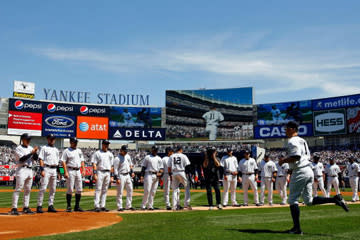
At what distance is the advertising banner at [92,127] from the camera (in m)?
Result: 46.0

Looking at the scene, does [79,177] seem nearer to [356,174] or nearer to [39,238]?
[39,238]

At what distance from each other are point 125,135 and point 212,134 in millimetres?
12336

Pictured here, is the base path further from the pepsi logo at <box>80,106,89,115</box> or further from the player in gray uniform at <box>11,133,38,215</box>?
the pepsi logo at <box>80,106,89,115</box>

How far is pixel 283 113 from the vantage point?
4794 cm

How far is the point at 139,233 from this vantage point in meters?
6.25

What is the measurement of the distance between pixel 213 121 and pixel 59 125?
20835 millimetres

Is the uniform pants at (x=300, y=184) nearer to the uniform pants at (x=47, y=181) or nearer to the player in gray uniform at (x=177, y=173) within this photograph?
the player in gray uniform at (x=177, y=173)

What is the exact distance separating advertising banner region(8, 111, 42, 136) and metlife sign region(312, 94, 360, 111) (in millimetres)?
34091

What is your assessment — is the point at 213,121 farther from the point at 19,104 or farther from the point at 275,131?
the point at 19,104

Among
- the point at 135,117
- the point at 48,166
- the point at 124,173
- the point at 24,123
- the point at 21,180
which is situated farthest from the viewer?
the point at 135,117

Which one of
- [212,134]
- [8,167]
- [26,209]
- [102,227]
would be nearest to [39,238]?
[102,227]

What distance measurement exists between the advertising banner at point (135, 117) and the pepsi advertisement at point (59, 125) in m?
5.49

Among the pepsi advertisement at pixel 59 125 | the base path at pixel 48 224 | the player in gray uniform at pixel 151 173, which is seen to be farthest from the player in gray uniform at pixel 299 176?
the pepsi advertisement at pixel 59 125

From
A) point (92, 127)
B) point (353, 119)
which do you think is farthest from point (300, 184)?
point (92, 127)
